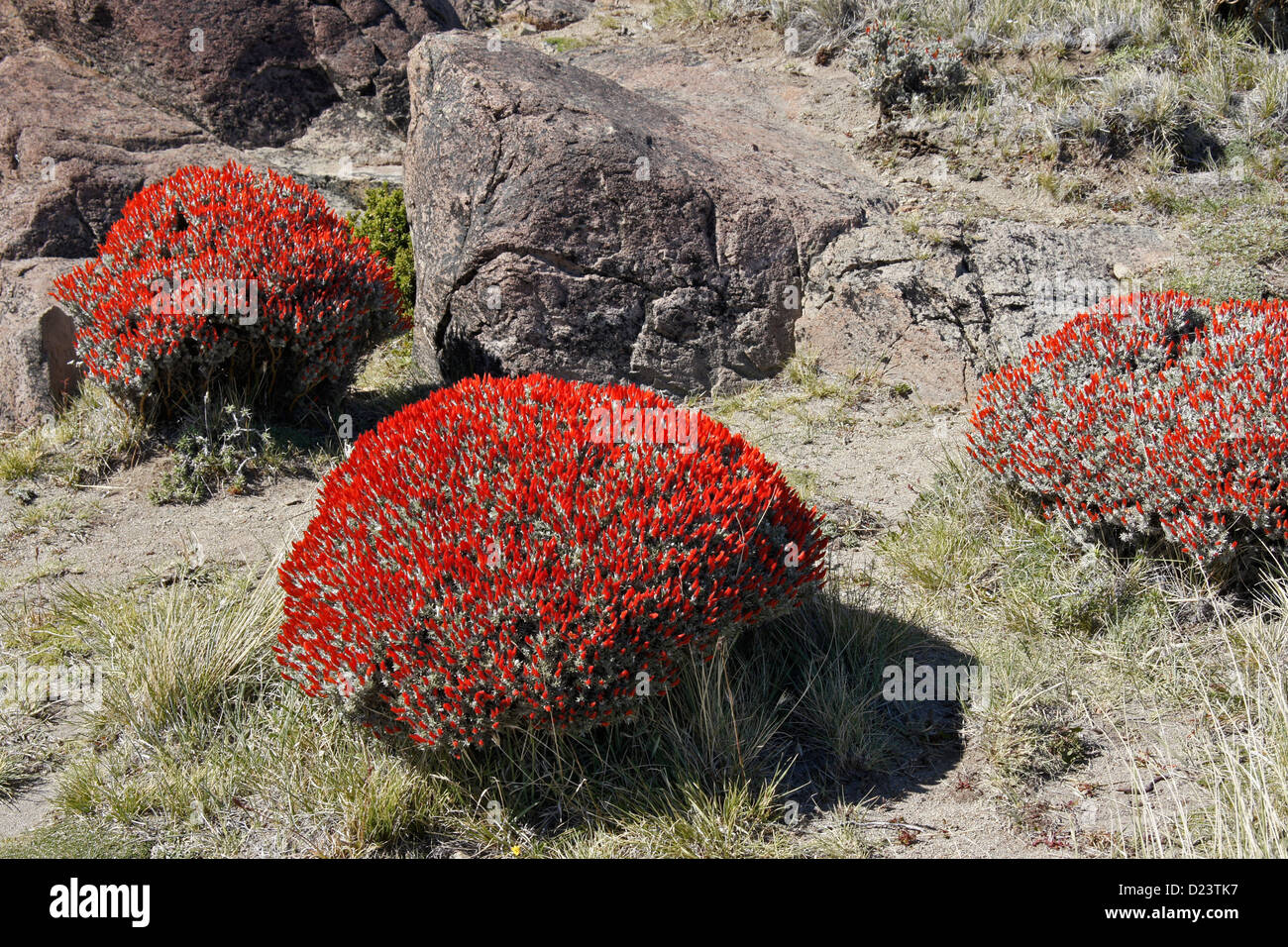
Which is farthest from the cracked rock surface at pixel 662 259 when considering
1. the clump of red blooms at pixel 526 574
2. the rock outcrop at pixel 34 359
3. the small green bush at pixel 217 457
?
the clump of red blooms at pixel 526 574

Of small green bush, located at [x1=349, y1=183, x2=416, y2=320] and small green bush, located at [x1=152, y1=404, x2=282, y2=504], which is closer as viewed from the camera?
small green bush, located at [x1=152, y1=404, x2=282, y2=504]

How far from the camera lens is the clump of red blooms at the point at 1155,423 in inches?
170

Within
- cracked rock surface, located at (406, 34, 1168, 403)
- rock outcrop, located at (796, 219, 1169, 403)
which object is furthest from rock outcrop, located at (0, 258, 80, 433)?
rock outcrop, located at (796, 219, 1169, 403)

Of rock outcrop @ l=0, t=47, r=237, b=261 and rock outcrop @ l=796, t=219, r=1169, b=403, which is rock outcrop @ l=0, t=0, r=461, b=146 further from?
rock outcrop @ l=796, t=219, r=1169, b=403

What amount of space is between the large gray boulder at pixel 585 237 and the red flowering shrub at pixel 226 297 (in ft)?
2.78

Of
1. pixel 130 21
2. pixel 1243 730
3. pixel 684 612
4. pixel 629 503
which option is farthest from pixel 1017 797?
pixel 130 21

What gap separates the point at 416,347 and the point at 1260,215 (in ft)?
21.9

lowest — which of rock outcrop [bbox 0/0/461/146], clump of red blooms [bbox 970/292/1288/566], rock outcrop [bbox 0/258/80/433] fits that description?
rock outcrop [bbox 0/258/80/433]

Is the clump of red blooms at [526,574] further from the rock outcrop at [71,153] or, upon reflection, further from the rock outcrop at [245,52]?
the rock outcrop at [245,52]

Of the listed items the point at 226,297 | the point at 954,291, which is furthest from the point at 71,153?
the point at 954,291

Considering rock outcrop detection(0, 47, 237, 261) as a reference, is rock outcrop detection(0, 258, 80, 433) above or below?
below

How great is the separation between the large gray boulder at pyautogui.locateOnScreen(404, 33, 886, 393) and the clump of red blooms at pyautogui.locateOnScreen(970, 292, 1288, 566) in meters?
2.51

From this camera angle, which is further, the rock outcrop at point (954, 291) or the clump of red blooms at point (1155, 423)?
the rock outcrop at point (954, 291)

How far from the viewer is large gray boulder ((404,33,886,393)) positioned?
7.20 m
